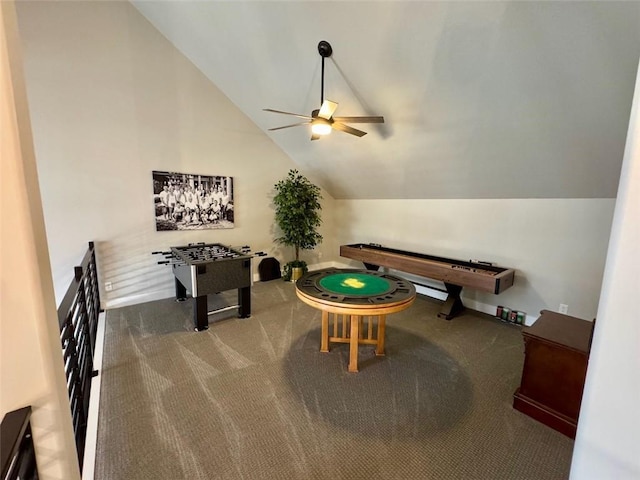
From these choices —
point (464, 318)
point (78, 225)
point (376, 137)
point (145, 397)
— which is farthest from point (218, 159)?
point (464, 318)

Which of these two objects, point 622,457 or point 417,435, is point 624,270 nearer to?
point 622,457

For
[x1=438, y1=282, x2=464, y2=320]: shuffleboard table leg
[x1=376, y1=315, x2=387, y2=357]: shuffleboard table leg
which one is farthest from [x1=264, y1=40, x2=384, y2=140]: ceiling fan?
[x1=438, y1=282, x2=464, y2=320]: shuffleboard table leg

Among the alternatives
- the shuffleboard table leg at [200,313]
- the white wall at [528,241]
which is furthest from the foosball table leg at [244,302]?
the white wall at [528,241]

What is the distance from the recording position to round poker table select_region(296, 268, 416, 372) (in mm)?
2240

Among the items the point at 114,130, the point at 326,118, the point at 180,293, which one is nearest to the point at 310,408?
the point at 326,118

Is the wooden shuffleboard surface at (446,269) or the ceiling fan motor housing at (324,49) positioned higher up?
the ceiling fan motor housing at (324,49)

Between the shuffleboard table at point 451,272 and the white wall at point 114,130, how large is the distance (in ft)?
9.19

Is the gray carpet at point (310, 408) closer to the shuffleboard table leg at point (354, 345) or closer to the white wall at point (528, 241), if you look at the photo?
the shuffleboard table leg at point (354, 345)

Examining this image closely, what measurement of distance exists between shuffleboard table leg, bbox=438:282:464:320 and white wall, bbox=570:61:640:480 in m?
2.55

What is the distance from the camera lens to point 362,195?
206 inches

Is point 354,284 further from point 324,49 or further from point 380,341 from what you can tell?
point 324,49

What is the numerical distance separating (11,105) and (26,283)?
0.49 meters

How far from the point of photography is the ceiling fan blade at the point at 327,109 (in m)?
2.47

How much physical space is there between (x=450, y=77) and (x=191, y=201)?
3645 millimetres
